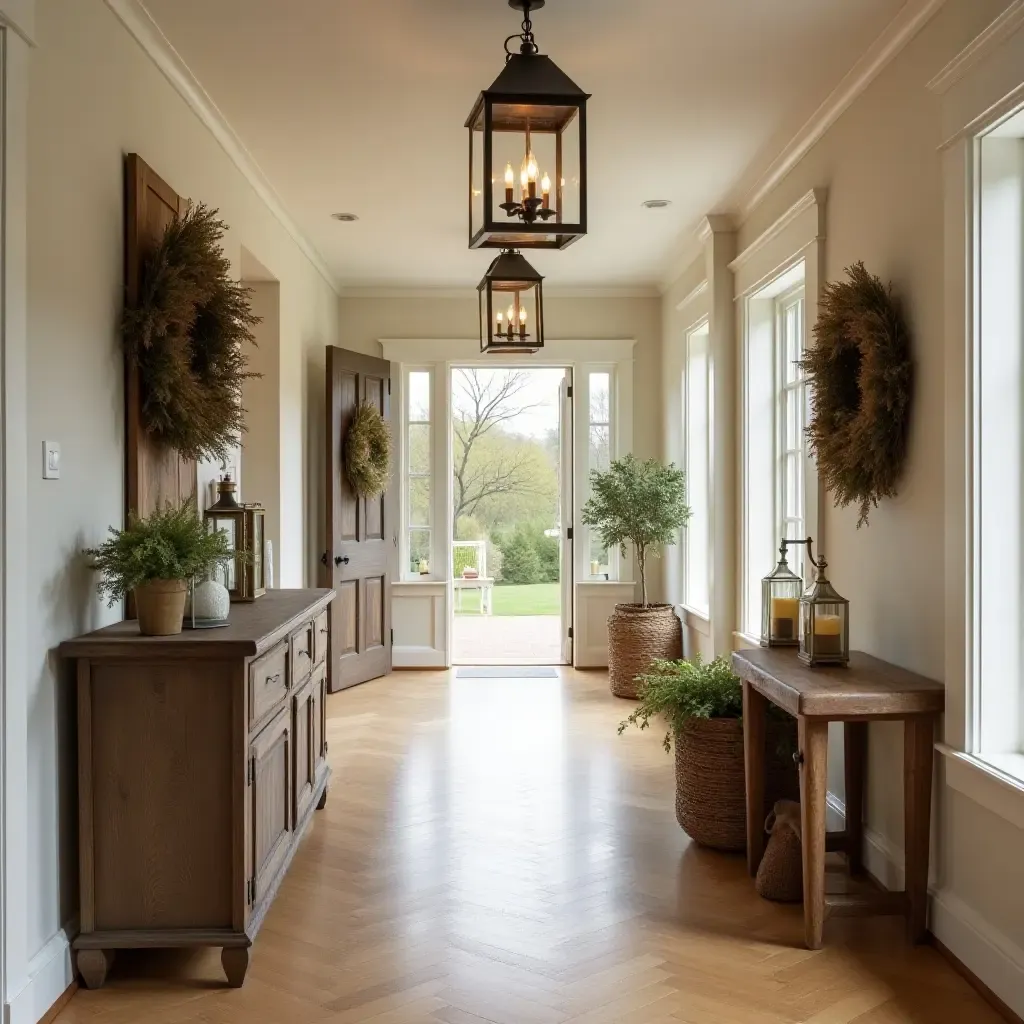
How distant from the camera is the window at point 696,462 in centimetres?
668

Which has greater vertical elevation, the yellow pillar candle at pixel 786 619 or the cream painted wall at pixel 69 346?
the cream painted wall at pixel 69 346

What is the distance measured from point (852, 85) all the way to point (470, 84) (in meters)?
1.43

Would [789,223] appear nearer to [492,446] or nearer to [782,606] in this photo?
[782,606]

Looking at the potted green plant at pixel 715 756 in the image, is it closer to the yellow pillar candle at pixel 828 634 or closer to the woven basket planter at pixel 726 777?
the woven basket planter at pixel 726 777

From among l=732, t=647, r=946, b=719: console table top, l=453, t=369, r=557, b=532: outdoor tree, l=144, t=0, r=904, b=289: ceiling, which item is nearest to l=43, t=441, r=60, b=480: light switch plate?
l=144, t=0, r=904, b=289: ceiling

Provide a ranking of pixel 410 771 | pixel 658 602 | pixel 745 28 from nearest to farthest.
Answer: pixel 745 28
pixel 410 771
pixel 658 602

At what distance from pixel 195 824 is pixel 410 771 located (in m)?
2.19

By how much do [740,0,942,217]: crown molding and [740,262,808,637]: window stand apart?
Answer: 1.79ft

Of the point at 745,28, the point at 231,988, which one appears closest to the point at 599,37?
the point at 745,28

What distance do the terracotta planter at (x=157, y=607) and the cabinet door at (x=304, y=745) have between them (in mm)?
790

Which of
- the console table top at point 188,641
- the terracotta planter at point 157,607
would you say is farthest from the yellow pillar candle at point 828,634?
the terracotta planter at point 157,607

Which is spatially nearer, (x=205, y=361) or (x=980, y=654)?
(x=980, y=654)

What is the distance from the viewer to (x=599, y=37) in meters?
3.45

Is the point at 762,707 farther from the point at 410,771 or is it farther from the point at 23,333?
the point at 23,333
